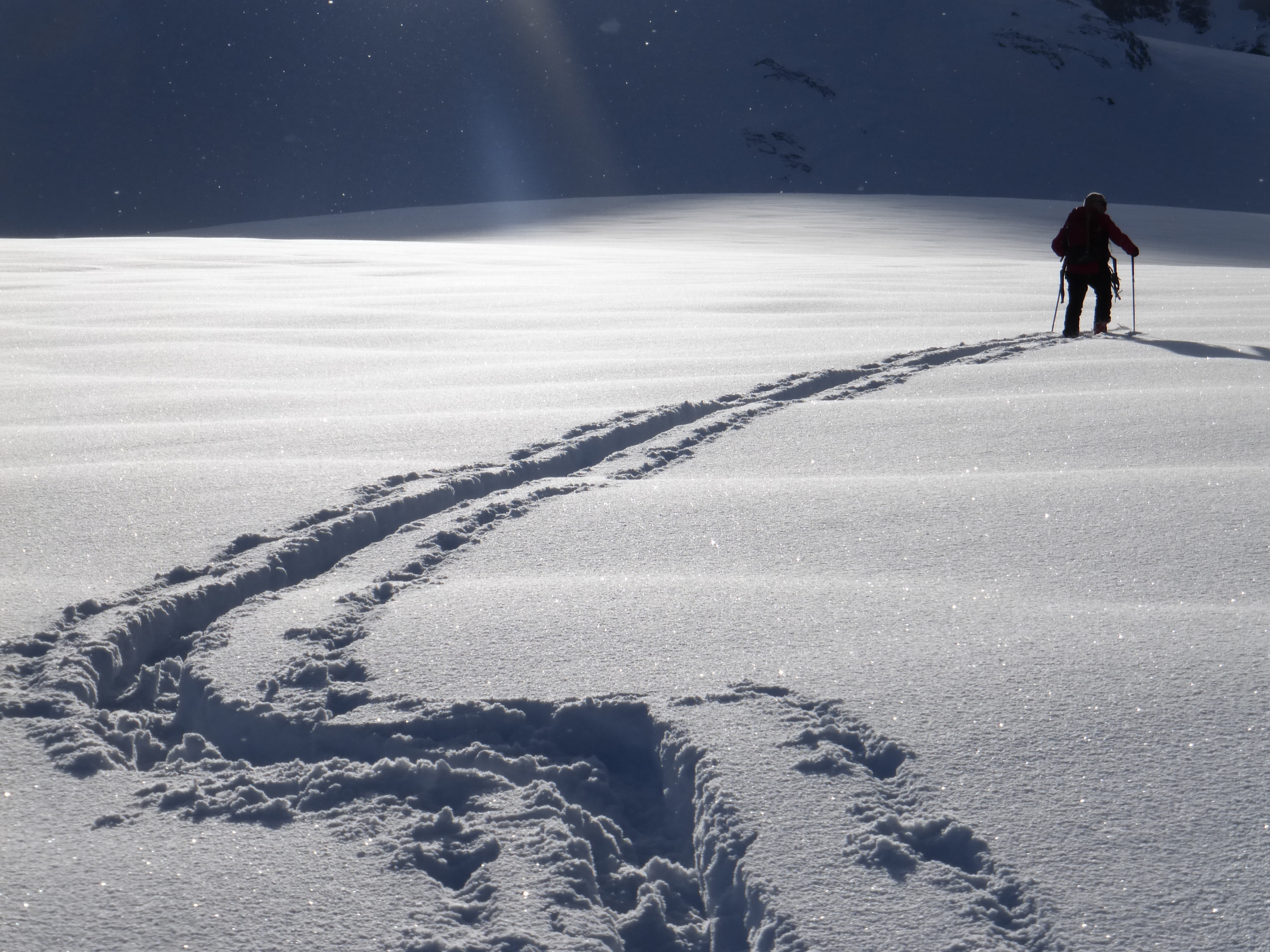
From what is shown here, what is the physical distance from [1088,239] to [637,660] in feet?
17.0

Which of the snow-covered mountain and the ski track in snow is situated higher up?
the snow-covered mountain

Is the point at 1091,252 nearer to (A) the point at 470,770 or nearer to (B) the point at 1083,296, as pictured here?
(B) the point at 1083,296

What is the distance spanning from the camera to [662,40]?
43.2 meters

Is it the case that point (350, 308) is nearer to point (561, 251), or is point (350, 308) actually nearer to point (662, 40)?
point (561, 251)

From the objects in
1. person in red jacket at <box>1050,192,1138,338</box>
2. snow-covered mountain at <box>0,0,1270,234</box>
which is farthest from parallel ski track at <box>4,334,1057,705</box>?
snow-covered mountain at <box>0,0,1270,234</box>

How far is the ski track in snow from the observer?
4.75 feet

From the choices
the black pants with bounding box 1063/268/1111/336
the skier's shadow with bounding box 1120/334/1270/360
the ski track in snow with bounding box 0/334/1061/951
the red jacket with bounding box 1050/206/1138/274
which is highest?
the red jacket with bounding box 1050/206/1138/274

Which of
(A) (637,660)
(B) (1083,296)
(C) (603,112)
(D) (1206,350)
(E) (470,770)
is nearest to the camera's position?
(E) (470,770)

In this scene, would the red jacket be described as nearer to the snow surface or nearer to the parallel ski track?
the snow surface

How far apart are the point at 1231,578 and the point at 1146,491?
26.5 inches

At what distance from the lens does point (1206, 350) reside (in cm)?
523

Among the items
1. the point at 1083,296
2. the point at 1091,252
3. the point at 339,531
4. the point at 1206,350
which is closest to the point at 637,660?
the point at 339,531

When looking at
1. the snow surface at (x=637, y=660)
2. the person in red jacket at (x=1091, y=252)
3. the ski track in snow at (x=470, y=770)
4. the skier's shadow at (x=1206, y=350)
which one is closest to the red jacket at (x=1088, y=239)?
the person in red jacket at (x=1091, y=252)

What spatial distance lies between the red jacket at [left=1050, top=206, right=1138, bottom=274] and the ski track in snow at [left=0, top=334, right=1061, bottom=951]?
4916mm
